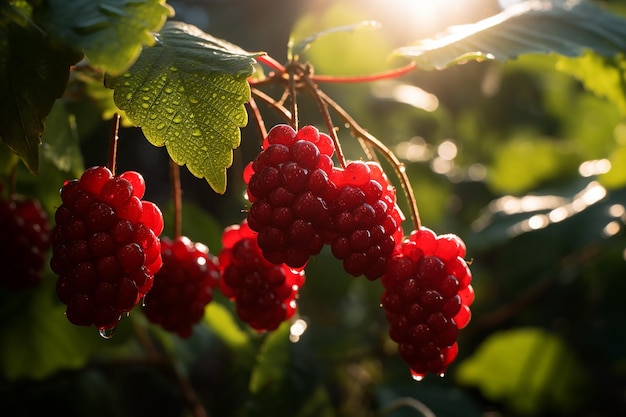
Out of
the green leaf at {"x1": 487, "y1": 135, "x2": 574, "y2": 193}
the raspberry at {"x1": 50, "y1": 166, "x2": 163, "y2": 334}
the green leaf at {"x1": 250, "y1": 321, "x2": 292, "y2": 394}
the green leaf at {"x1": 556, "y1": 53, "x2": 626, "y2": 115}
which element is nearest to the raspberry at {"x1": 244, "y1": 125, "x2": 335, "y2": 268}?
the raspberry at {"x1": 50, "y1": 166, "x2": 163, "y2": 334}

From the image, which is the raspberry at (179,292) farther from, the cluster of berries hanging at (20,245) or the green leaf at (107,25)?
the green leaf at (107,25)

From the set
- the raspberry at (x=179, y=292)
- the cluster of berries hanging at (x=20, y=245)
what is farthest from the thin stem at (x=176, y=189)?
the cluster of berries hanging at (x=20, y=245)

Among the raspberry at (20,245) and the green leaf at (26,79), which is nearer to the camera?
the green leaf at (26,79)

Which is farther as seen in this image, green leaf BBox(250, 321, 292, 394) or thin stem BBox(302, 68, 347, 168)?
green leaf BBox(250, 321, 292, 394)

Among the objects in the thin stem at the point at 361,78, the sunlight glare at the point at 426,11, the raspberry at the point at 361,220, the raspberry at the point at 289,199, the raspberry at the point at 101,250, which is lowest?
the raspberry at the point at 101,250

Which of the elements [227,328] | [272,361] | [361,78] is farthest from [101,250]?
[227,328]

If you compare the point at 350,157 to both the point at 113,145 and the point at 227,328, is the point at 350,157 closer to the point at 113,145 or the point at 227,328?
the point at 227,328

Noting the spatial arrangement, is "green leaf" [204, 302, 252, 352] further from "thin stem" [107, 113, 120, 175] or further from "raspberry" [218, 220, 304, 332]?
"thin stem" [107, 113, 120, 175]
